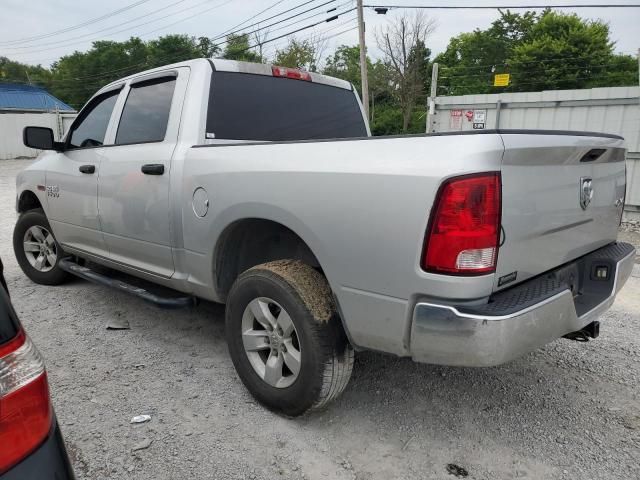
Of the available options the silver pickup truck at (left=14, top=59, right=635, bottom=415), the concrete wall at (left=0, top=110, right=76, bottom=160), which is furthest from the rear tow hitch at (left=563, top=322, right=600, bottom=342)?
the concrete wall at (left=0, top=110, right=76, bottom=160)

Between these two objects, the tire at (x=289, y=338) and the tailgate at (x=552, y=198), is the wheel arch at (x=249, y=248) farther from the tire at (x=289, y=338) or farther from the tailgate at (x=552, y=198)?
the tailgate at (x=552, y=198)

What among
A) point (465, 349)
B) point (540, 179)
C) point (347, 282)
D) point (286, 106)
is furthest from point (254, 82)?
point (465, 349)

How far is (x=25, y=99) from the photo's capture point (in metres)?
39.3

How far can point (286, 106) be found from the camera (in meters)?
3.60

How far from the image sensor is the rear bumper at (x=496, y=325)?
1.88 metres

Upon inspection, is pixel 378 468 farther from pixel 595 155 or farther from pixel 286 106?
pixel 286 106

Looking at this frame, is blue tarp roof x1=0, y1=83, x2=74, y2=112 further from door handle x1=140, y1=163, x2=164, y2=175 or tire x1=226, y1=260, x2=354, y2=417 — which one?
tire x1=226, y1=260, x2=354, y2=417

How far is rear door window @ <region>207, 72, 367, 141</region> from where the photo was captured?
3.22 metres

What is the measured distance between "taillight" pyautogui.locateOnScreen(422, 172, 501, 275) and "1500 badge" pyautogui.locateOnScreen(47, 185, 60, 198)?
11.7 ft

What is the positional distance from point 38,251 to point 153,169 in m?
2.60

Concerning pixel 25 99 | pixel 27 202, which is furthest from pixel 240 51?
pixel 27 202

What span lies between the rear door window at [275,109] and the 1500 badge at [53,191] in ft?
6.36

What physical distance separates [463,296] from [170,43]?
65635 millimetres

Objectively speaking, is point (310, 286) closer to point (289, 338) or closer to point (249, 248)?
point (289, 338)
